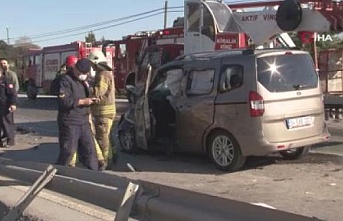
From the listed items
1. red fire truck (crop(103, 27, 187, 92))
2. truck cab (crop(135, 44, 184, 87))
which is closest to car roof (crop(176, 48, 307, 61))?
truck cab (crop(135, 44, 184, 87))

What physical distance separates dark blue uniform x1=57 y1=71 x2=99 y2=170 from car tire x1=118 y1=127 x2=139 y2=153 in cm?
277

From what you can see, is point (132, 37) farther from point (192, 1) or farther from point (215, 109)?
point (215, 109)

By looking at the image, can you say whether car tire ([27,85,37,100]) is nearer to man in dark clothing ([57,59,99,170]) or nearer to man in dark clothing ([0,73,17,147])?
man in dark clothing ([0,73,17,147])

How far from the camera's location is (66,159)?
8.08 metres

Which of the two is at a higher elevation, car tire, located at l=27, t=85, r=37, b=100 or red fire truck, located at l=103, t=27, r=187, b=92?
red fire truck, located at l=103, t=27, r=187, b=92

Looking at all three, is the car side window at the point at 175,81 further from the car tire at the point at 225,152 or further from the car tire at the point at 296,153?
the car tire at the point at 296,153

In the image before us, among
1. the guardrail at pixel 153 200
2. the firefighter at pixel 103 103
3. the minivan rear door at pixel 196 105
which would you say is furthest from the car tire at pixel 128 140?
the guardrail at pixel 153 200

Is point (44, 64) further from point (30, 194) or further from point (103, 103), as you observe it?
point (30, 194)

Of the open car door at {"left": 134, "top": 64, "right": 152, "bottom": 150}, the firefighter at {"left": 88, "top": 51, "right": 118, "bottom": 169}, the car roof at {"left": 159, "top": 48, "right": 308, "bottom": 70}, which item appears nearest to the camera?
the car roof at {"left": 159, "top": 48, "right": 308, "bottom": 70}

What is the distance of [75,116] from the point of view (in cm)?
814

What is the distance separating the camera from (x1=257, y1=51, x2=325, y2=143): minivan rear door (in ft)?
29.0

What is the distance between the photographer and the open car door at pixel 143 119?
33.9 ft

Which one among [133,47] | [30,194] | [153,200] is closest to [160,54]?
[133,47]

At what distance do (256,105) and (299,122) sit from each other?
813mm
